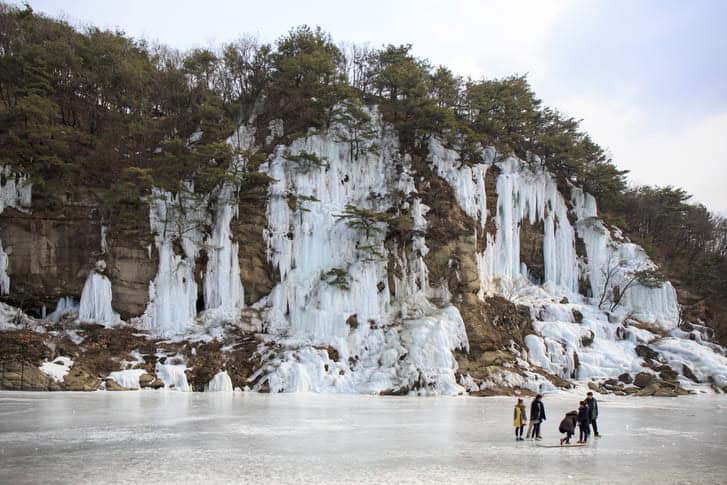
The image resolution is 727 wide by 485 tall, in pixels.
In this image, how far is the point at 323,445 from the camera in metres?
12.3

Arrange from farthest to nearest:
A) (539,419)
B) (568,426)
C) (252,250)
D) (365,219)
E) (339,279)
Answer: (252,250) → (365,219) → (339,279) → (539,419) → (568,426)

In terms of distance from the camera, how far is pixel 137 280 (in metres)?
30.3

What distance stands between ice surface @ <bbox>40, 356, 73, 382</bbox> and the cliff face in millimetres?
1932

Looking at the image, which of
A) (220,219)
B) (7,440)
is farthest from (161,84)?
(7,440)

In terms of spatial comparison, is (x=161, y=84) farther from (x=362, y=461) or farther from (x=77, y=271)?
(x=362, y=461)

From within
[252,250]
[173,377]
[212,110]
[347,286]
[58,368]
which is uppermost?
[212,110]

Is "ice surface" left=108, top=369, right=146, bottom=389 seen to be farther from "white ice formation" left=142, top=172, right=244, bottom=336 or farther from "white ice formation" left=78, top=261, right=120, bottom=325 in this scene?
"white ice formation" left=78, top=261, right=120, bottom=325

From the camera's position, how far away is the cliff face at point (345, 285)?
28.5 meters

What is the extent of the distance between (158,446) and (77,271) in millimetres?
20862

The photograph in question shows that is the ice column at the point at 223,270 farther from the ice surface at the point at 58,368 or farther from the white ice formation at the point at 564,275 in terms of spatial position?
the white ice formation at the point at 564,275

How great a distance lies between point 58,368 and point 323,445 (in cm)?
1664

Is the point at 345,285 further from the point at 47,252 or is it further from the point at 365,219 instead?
the point at 47,252

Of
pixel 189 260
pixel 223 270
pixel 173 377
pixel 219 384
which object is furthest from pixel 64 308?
pixel 219 384

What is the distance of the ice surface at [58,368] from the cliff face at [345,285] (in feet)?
6.34
